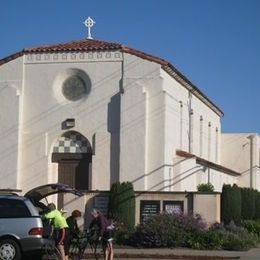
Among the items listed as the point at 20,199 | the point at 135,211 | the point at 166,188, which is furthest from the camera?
the point at 166,188

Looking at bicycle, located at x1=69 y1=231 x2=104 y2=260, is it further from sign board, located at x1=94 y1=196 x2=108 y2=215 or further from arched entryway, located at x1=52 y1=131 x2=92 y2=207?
arched entryway, located at x1=52 y1=131 x2=92 y2=207

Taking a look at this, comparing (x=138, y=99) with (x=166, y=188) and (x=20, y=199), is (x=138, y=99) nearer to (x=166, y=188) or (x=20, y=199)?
(x=166, y=188)

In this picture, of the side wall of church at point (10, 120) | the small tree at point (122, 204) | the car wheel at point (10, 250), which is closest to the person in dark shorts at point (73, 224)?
the car wheel at point (10, 250)

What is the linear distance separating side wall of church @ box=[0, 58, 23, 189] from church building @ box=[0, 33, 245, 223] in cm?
5

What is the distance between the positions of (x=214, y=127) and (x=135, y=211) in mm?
23193

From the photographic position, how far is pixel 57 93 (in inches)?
1352

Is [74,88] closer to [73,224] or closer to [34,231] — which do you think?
[73,224]

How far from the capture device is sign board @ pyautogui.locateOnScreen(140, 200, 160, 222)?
2715 cm

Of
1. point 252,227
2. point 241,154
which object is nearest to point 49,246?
point 252,227

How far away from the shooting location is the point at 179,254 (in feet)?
71.9

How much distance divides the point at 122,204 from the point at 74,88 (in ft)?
28.3

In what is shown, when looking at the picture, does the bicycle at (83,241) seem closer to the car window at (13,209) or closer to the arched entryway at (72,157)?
the car window at (13,209)

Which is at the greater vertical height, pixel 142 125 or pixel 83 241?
pixel 142 125

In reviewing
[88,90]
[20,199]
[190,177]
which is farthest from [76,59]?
[20,199]
